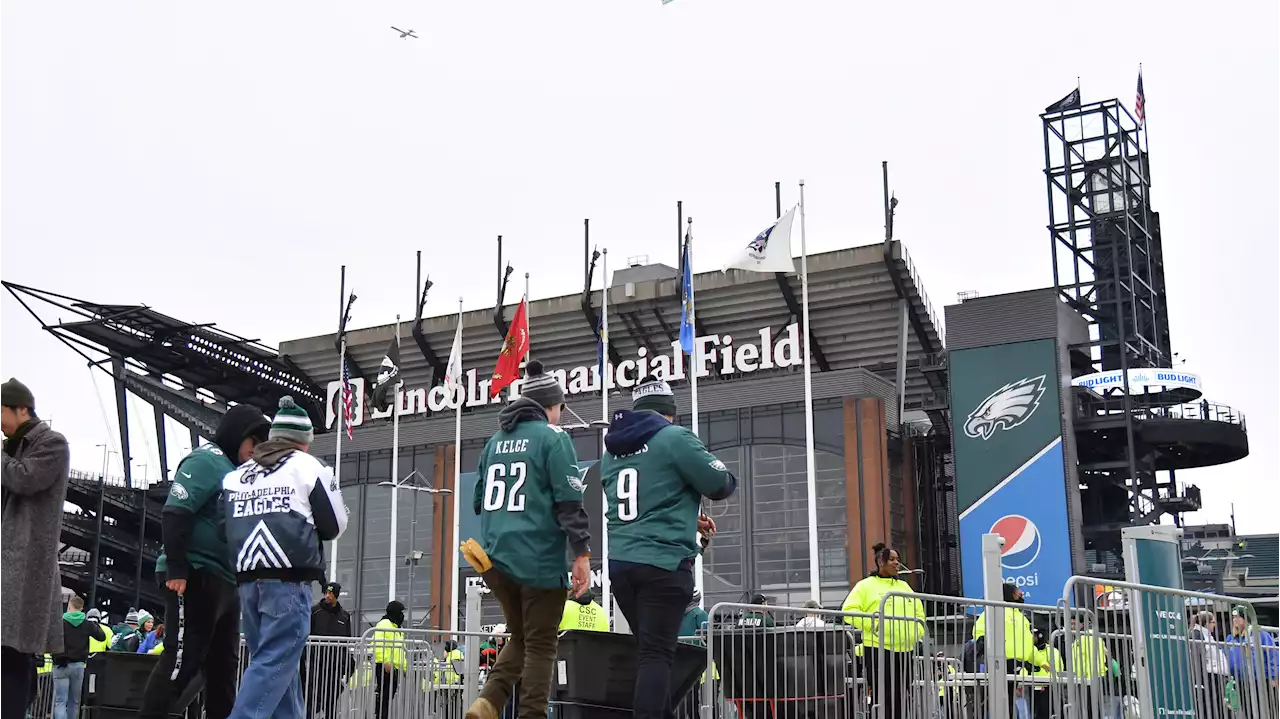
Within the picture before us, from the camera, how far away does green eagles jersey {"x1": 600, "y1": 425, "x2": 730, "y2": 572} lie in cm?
724

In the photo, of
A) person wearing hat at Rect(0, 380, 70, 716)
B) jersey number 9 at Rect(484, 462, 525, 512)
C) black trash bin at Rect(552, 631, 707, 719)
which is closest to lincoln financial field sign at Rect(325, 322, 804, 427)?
black trash bin at Rect(552, 631, 707, 719)

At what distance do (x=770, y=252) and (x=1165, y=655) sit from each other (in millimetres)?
27534

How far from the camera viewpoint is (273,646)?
650cm

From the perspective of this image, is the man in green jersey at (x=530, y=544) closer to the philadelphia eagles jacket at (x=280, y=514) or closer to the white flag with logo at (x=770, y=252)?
the philadelphia eagles jacket at (x=280, y=514)

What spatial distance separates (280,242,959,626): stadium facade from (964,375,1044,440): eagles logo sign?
10.3ft

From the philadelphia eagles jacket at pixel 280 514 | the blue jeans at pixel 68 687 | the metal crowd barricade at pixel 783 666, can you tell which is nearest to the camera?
the philadelphia eagles jacket at pixel 280 514

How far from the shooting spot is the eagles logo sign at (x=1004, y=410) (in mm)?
44531

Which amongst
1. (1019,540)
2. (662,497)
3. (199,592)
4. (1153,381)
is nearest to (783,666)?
(662,497)

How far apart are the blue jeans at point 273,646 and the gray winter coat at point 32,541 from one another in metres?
0.93

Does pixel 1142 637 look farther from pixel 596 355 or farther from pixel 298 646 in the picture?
pixel 596 355

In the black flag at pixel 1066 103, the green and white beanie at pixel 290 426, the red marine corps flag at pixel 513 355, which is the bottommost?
the green and white beanie at pixel 290 426

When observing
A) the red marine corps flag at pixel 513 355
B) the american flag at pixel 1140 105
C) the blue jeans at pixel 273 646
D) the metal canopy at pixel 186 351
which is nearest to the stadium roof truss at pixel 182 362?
the metal canopy at pixel 186 351

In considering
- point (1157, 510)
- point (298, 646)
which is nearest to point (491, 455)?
point (298, 646)

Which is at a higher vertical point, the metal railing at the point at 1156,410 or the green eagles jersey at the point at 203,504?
the metal railing at the point at 1156,410
